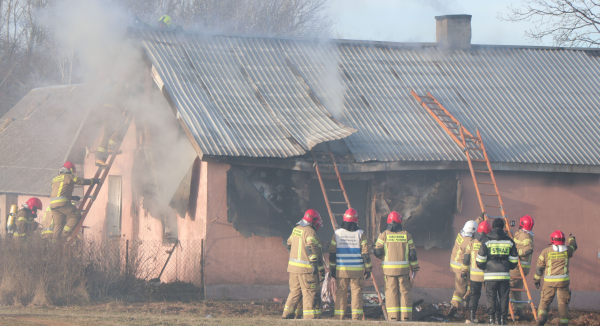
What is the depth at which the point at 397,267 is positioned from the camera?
9336 mm

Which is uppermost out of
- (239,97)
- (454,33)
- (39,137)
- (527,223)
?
(454,33)

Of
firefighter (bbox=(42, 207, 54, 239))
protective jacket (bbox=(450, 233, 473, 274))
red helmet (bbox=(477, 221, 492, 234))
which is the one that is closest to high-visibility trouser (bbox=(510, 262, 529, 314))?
protective jacket (bbox=(450, 233, 473, 274))

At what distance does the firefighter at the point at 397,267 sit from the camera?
9344 millimetres

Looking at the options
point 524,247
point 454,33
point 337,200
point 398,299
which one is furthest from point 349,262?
point 454,33

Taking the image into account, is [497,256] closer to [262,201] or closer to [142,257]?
[262,201]

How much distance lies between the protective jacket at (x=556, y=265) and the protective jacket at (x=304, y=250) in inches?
144

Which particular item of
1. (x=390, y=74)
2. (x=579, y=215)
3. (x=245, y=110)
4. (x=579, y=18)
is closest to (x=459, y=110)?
(x=390, y=74)

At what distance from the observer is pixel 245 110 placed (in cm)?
1219

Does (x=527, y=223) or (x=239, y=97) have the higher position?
(x=239, y=97)

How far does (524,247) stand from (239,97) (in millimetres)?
6343

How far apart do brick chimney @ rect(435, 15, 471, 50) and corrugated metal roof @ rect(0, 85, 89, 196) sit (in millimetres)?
10742

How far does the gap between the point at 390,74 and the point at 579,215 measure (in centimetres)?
540

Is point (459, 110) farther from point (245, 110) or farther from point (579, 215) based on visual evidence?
point (245, 110)


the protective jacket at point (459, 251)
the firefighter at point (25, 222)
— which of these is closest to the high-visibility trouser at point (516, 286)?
the protective jacket at point (459, 251)
